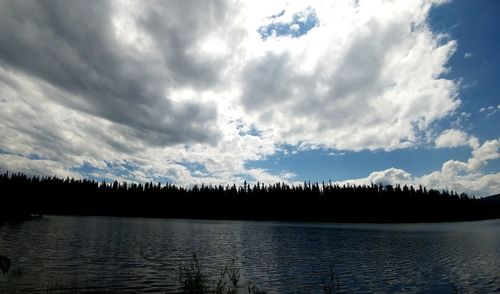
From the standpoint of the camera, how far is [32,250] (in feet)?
147

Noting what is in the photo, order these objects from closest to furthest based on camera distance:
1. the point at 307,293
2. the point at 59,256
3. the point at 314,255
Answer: the point at 307,293
the point at 59,256
the point at 314,255

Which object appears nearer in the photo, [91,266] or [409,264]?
[91,266]

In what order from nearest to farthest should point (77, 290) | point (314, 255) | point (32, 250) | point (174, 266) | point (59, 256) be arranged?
point (77, 290) < point (174, 266) < point (59, 256) < point (32, 250) < point (314, 255)

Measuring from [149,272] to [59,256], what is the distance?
14.9 metres

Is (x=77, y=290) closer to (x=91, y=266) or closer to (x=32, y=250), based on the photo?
(x=91, y=266)

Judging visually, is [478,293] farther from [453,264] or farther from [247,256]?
[247,256]

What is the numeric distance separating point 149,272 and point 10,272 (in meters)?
12.0

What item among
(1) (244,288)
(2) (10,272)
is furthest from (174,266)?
(2) (10,272)

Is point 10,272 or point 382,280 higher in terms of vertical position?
point 10,272

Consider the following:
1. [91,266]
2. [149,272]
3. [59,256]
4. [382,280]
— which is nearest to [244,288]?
[149,272]

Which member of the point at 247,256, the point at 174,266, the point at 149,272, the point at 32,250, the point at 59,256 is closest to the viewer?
the point at 149,272

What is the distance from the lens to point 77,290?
24.8 m

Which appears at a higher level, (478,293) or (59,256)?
(59,256)

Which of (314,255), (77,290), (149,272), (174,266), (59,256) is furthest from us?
(314,255)
